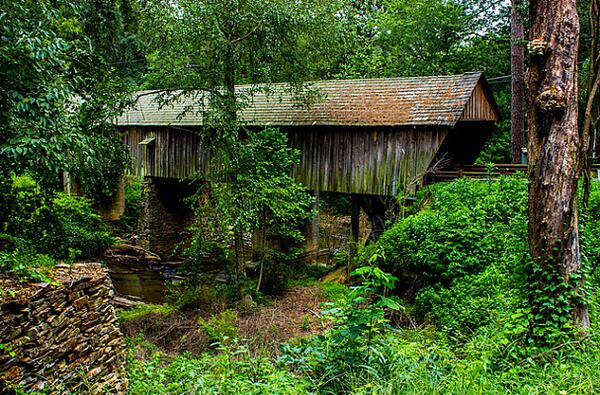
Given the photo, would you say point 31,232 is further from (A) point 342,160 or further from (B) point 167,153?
(B) point 167,153

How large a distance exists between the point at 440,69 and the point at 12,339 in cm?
1750

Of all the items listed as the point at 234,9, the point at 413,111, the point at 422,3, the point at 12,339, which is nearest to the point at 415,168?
the point at 413,111

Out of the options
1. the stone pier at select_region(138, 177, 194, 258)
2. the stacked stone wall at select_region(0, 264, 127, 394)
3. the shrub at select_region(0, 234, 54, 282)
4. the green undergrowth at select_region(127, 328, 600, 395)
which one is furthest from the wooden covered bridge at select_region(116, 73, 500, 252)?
the green undergrowth at select_region(127, 328, 600, 395)

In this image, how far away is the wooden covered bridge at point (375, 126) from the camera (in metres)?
10.9

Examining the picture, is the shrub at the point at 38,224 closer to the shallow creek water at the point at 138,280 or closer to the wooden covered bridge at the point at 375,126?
the wooden covered bridge at the point at 375,126

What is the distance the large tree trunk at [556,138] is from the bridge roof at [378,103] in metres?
6.28

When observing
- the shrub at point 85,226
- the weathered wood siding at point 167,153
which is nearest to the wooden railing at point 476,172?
the weathered wood siding at point 167,153

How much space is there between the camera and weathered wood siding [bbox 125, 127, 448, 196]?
10953 mm

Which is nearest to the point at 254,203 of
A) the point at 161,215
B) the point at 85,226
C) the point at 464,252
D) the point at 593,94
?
the point at 464,252

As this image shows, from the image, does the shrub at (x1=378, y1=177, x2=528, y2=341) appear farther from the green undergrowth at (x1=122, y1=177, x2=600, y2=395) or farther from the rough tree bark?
the rough tree bark

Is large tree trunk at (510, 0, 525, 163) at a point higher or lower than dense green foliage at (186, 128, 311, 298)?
higher

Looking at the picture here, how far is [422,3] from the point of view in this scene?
59.9 feet

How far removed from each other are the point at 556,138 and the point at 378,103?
8.19 meters

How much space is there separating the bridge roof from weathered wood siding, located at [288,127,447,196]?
1.12ft
